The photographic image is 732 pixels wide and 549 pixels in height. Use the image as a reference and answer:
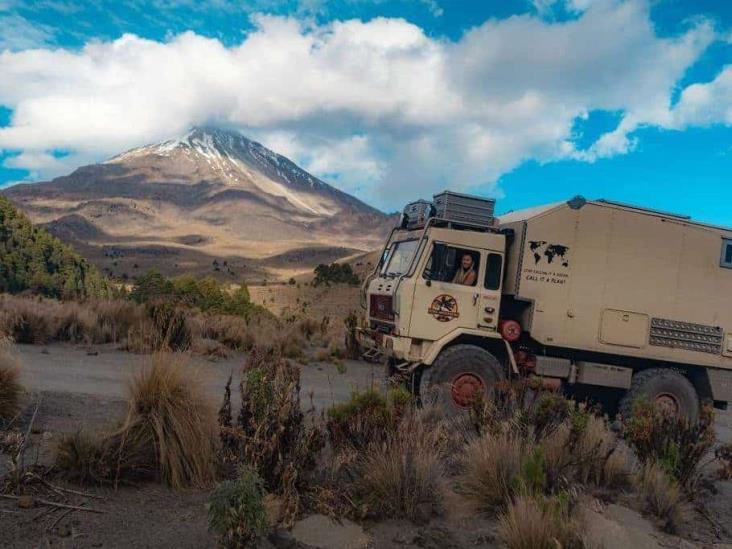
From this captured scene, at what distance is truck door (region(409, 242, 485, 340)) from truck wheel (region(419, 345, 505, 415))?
14.2 inches

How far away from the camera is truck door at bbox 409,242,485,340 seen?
30.5 feet

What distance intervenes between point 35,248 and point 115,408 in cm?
2901

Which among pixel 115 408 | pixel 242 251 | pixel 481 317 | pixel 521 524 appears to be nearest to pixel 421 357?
pixel 481 317

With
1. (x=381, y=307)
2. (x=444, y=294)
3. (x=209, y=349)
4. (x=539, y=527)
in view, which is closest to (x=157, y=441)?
(x=539, y=527)

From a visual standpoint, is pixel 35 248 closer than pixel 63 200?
A: Yes

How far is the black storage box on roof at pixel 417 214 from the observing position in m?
10.0

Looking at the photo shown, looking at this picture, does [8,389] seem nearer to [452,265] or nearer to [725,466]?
[452,265]

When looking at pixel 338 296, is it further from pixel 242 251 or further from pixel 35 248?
pixel 242 251

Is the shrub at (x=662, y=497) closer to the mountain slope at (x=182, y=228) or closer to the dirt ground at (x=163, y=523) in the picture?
the dirt ground at (x=163, y=523)

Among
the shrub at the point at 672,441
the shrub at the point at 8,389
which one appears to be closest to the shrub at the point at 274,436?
the shrub at the point at 8,389

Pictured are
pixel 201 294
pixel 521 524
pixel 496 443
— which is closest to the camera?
pixel 521 524

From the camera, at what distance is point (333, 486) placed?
5.21 metres

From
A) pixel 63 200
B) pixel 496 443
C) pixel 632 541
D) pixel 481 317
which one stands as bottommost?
pixel 632 541

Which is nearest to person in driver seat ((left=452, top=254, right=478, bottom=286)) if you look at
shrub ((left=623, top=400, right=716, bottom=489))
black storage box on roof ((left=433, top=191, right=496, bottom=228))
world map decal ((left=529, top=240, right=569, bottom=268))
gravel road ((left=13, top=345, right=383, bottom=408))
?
black storage box on roof ((left=433, top=191, right=496, bottom=228))
